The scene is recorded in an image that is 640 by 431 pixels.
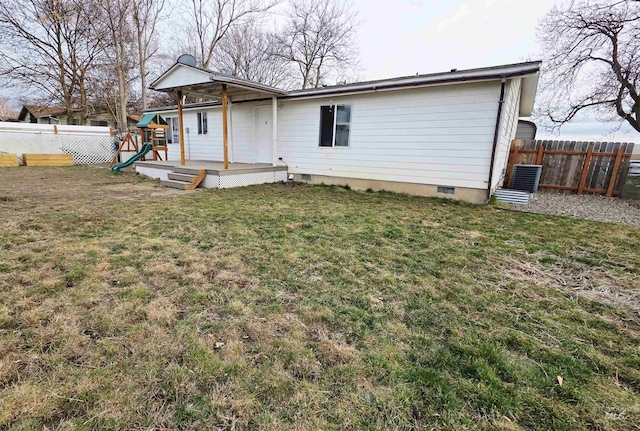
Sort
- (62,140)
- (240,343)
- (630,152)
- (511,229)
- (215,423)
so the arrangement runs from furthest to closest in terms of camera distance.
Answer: (62,140), (630,152), (511,229), (240,343), (215,423)

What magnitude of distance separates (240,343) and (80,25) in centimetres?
2282

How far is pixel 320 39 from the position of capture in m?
20.7

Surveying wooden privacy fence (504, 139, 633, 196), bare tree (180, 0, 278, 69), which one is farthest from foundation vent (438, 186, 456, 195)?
bare tree (180, 0, 278, 69)

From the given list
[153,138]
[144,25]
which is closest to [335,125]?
[153,138]

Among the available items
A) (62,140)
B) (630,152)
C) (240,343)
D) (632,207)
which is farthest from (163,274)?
(62,140)

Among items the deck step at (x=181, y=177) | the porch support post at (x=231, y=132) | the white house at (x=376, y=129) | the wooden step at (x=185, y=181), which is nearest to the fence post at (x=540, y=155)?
the white house at (x=376, y=129)

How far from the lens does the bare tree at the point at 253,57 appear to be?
21.5 m

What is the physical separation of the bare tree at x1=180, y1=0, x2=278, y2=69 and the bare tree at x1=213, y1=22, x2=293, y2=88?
183cm

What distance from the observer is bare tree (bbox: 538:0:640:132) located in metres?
11.4

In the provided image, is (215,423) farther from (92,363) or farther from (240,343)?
(92,363)

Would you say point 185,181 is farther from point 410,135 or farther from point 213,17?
point 213,17

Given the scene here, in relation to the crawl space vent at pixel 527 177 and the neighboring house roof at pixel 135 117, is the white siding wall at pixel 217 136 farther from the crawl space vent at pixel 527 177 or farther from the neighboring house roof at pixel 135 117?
the neighboring house roof at pixel 135 117

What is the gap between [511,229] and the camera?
493 cm

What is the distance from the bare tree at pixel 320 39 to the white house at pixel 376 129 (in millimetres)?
13217
